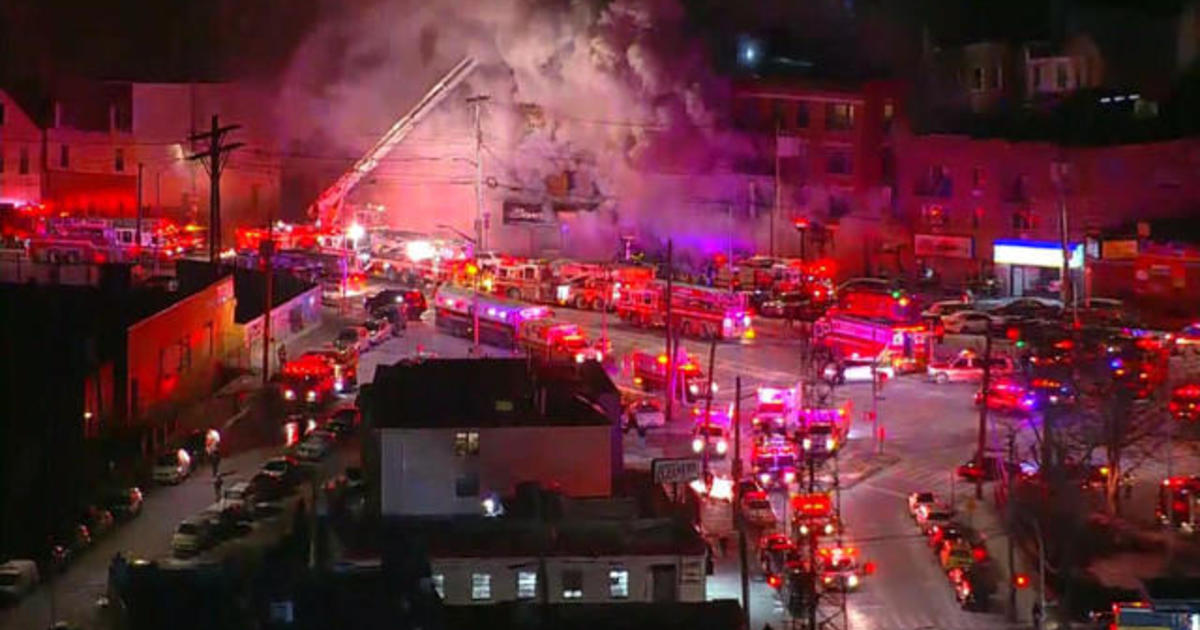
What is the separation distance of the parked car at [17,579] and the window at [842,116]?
348 inches

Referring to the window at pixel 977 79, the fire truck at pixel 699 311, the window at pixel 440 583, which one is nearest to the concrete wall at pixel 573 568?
the window at pixel 440 583

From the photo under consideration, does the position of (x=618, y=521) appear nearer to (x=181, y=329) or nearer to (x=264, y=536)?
(x=264, y=536)

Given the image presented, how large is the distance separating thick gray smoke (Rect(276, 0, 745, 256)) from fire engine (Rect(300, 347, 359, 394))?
4.04 meters

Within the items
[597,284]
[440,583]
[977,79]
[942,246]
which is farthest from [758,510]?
[977,79]

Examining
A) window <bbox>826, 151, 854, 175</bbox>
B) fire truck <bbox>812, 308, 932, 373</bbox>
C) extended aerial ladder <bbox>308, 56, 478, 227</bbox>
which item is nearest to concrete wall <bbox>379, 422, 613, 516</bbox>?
fire truck <bbox>812, 308, 932, 373</bbox>

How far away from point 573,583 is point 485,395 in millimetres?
1882

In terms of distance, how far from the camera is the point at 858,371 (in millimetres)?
11672

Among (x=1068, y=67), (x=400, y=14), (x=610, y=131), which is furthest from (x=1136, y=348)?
(x=400, y=14)

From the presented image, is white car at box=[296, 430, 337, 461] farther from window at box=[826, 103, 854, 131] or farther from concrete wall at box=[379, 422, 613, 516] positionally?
window at box=[826, 103, 854, 131]

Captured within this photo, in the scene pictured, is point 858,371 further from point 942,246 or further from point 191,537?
point 191,537

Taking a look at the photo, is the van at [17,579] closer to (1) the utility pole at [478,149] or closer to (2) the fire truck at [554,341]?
(2) the fire truck at [554,341]

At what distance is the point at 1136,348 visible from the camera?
1103cm

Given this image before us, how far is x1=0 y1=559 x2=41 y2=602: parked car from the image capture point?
301 inches

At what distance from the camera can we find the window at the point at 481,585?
7.27m
